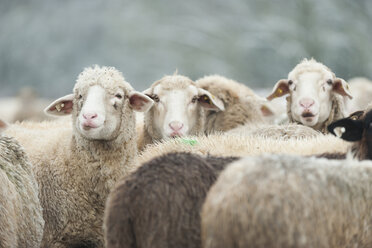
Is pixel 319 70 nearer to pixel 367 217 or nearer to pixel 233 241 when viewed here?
pixel 367 217

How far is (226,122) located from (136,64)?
25868mm

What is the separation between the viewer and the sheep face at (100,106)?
4430 millimetres

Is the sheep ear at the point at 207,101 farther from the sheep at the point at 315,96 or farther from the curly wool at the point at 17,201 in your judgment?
the curly wool at the point at 17,201

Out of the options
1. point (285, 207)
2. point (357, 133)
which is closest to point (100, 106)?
point (357, 133)

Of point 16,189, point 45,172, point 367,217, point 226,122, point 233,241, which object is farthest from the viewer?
point 226,122

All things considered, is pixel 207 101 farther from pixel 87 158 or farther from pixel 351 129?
pixel 351 129

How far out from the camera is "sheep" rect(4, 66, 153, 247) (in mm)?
4539

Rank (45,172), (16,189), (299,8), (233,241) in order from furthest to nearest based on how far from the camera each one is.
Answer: (299,8), (45,172), (16,189), (233,241)

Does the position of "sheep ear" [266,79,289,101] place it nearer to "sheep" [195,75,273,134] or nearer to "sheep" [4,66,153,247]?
"sheep" [195,75,273,134]

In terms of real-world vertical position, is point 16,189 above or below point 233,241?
above

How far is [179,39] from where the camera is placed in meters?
33.2

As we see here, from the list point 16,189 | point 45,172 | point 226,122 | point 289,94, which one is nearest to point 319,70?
point 289,94

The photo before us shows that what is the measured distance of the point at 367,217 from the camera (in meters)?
2.76

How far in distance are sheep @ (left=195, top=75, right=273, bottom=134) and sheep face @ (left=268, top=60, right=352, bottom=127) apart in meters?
0.66
